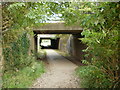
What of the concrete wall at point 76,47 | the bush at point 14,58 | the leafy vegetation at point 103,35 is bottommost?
the concrete wall at point 76,47

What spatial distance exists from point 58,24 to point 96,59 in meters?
5.74

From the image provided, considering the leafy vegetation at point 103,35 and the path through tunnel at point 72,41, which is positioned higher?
the leafy vegetation at point 103,35

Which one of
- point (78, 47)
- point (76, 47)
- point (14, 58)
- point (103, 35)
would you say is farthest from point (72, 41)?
point (103, 35)

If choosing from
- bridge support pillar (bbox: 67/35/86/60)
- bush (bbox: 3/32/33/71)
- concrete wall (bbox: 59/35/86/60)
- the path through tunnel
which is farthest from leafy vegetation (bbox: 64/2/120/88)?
bridge support pillar (bbox: 67/35/86/60)

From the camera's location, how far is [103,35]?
2604 millimetres

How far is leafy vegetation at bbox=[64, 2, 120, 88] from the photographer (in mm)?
2600

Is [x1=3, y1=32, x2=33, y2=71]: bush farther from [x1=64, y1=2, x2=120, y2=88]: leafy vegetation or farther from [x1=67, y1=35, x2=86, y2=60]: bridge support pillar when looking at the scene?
[x1=67, y1=35, x2=86, y2=60]: bridge support pillar

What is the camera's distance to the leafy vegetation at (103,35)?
8.53 ft

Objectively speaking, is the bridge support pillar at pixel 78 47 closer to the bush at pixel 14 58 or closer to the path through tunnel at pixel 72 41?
the path through tunnel at pixel 72 41

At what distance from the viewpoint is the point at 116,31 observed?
266cm

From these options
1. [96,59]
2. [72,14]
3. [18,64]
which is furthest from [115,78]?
[18,64]

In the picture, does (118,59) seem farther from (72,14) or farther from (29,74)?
(29,74)

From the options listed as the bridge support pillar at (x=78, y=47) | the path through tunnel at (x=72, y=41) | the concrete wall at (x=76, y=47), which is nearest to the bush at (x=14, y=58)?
the path through tunnel at (x=72, y=41)

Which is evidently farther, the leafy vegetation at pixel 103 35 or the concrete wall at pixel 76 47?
the concrete wall at pixel 76 47
